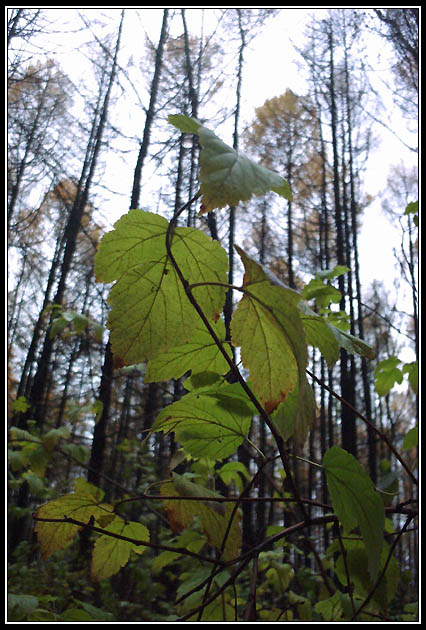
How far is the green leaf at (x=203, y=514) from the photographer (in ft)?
1.07

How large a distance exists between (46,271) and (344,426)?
5.52 metres

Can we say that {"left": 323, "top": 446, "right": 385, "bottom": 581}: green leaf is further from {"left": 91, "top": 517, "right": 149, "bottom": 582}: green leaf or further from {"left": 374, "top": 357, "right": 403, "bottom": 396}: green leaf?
{"left": 374, "top": 357, "right": 403, "bottom": 396}: green leaf

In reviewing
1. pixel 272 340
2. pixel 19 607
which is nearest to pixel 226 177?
pixel 272 340

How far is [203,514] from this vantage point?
34 centimetres

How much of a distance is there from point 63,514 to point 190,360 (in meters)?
0.17

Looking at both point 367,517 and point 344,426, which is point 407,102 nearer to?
point 344,426

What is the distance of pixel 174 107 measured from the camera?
3.52 metres

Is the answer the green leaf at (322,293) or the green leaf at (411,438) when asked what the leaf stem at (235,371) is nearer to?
the green leaf at (411,438)

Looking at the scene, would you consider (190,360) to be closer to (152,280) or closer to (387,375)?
(152,280)

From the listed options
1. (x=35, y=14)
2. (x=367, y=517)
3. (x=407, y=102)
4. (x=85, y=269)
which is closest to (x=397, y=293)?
(x=407, y=102)

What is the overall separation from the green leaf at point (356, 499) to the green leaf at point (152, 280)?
0.44 feet

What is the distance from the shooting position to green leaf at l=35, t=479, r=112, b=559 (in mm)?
341

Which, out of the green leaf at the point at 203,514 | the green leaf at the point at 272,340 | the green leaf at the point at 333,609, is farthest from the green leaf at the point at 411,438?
the green leaf at the point at 272,340

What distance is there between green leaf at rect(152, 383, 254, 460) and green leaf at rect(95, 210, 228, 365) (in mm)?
58
